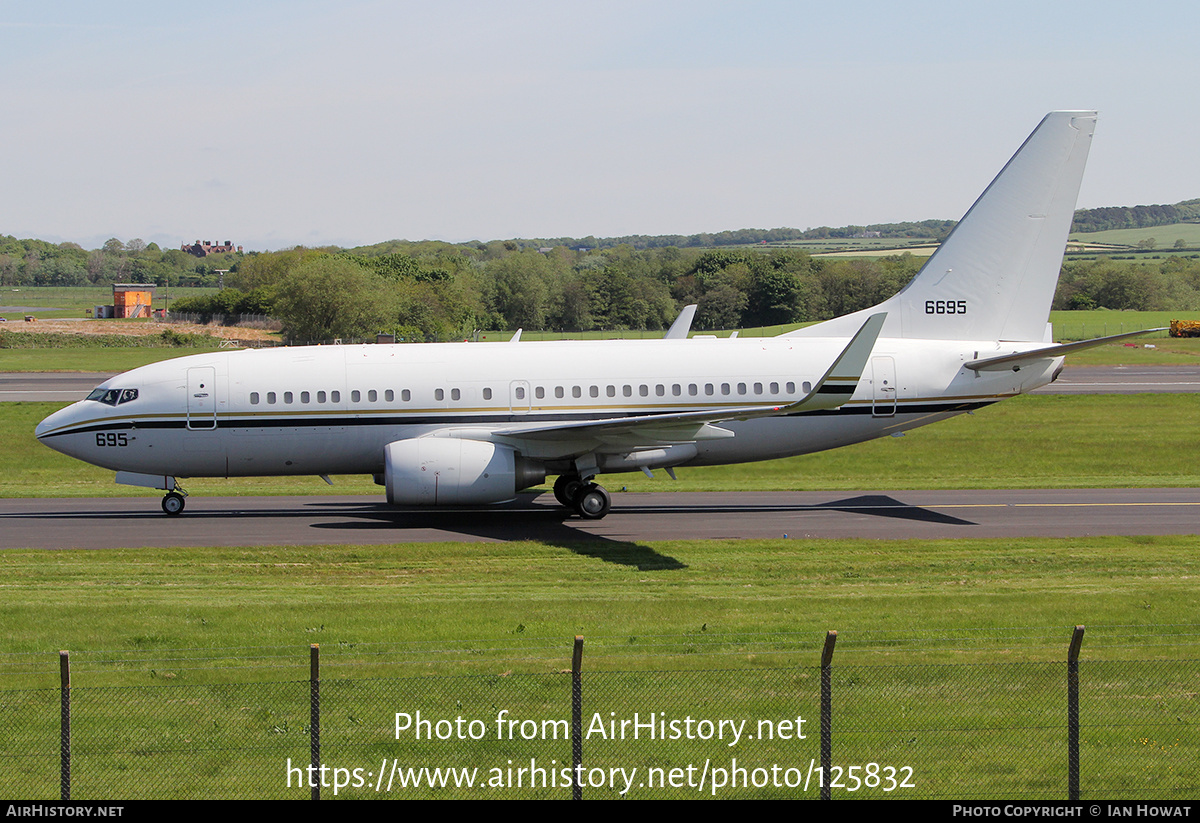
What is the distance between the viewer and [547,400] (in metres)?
28.0

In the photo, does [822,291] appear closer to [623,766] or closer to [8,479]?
[8,479]

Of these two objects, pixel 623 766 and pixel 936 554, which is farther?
pixel 936 554

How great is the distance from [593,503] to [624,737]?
53.1ft

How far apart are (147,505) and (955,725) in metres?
24.8

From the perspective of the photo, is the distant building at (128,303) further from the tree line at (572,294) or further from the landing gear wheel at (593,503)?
A: the landing gear wheel at (593,503)

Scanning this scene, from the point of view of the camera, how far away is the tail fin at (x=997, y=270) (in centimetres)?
2970

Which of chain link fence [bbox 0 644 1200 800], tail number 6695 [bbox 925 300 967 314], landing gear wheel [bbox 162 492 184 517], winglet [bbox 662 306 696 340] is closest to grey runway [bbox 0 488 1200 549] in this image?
landing gear wheel [bbox 162 492 184 517]

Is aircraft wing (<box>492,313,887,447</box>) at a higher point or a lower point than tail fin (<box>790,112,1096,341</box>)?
lower

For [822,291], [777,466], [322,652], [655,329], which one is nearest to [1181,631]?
[322,652]

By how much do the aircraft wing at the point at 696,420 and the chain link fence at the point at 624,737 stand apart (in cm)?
953

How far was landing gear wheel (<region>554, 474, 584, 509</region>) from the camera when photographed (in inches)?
1107

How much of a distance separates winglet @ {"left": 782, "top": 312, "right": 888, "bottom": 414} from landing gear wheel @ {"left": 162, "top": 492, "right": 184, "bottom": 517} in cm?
1588

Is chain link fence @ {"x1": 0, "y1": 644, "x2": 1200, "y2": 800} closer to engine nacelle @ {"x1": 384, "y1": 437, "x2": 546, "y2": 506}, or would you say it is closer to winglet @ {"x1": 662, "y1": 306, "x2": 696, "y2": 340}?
engine nacelle @ {"x1": 384, "y1": 437, "x2": 546, "y2": 506}
